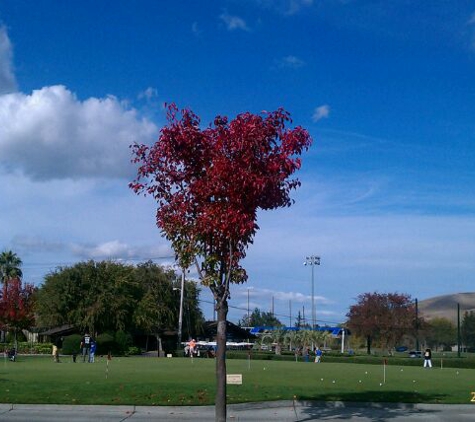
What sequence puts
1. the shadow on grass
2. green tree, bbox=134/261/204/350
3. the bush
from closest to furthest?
the shadow on grass
the bush
green tree, bbox=134/261/204/350

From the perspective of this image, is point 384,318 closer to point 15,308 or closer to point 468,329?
point 468,329

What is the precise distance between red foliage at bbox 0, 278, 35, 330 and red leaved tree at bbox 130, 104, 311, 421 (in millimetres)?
60166

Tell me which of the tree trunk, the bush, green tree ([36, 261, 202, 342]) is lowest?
the bush

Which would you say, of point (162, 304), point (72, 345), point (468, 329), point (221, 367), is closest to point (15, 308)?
point (72, 345)

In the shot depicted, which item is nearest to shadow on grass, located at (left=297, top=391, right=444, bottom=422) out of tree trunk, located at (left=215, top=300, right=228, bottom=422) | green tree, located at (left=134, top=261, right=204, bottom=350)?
tree trunk, located at (left=215, top=300, right=228, bottom=422)

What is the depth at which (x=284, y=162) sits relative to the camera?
12.8 m

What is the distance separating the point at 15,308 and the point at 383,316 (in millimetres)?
47327

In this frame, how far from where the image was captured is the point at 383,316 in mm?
93688

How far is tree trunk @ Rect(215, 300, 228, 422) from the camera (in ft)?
40.2

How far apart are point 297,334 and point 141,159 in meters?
76.2

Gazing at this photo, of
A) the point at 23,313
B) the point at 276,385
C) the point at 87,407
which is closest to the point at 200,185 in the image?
the point at 87,407

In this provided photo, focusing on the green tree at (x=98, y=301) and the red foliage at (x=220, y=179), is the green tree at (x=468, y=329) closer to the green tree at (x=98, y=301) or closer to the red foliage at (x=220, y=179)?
the green tree at (x=98, y=301)

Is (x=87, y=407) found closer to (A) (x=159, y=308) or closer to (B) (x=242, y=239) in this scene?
(B) (x=242, y=239)

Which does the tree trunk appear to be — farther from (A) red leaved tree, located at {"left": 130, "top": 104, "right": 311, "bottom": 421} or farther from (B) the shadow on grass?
(B) the shadow on grass
